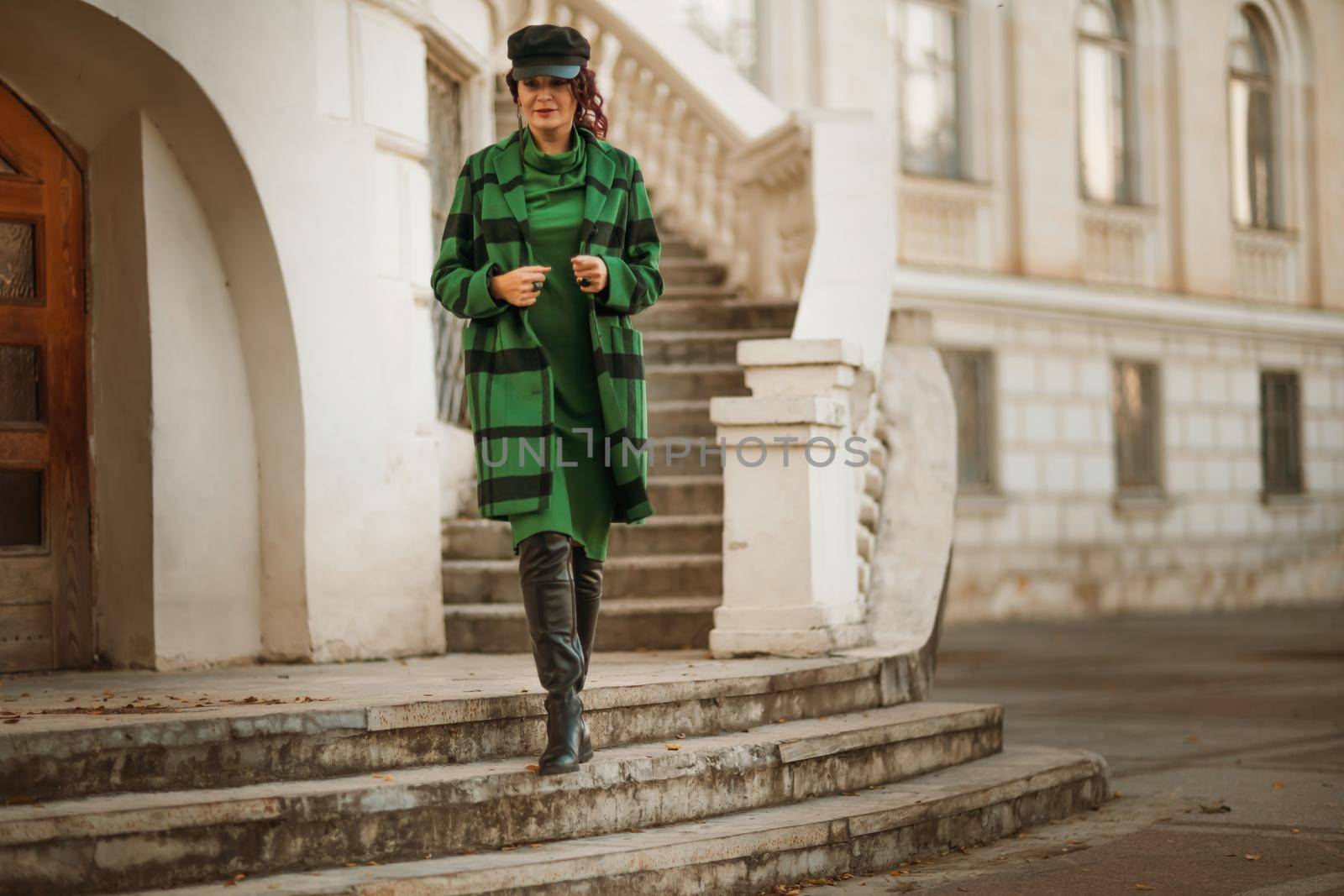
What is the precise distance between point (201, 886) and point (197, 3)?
378cm

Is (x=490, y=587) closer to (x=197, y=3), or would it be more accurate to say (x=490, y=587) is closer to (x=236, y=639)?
(x=236, y=639)

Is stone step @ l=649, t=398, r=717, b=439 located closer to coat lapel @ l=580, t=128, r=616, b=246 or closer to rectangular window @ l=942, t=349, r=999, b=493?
coat lapel @ l=580, t=128, r=616, b=246

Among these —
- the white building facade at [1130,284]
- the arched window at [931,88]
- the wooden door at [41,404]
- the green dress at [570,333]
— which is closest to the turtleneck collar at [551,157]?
the green dress at [570,333]

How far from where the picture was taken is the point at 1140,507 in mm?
21562

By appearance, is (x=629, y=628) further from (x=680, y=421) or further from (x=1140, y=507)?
(x=1140, y=507)

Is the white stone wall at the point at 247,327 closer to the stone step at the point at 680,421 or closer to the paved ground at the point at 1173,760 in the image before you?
the stone step at the point at 680,421

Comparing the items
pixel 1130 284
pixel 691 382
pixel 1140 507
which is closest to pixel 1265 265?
pixel 1130 284

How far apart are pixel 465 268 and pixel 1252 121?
71.0 feet

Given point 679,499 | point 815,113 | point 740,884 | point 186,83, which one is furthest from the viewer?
point 815,113

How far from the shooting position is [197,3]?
6.67 meters

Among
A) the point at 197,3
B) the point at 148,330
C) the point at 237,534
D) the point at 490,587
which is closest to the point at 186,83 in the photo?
the point at 197,3

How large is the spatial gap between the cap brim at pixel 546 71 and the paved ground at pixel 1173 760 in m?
2.44

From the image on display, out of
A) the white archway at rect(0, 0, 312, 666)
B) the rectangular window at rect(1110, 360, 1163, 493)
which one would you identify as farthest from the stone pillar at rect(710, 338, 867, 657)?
the rectangular window at rect(1110, 360, 1163, 493)

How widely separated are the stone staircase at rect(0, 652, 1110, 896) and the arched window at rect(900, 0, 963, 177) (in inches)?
588
